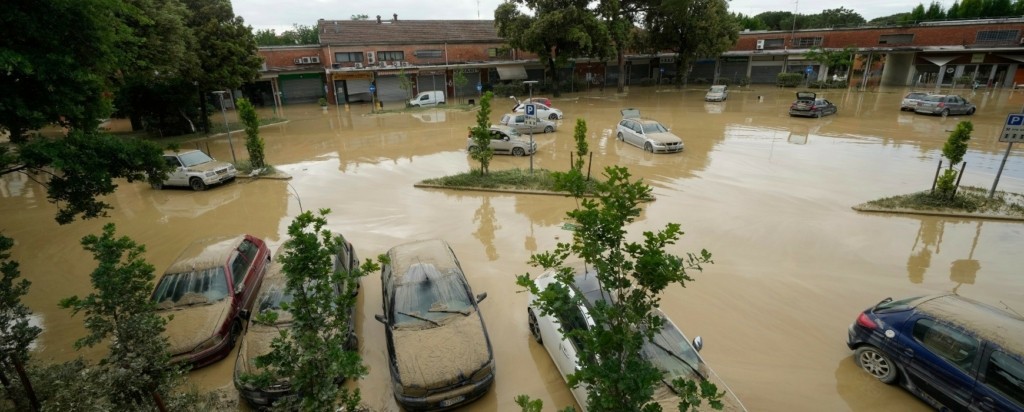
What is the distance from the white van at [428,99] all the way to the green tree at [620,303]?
3642cm

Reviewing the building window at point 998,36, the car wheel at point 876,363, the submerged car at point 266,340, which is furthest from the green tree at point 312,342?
the building window at point 998,36

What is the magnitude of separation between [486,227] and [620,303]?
8.74m

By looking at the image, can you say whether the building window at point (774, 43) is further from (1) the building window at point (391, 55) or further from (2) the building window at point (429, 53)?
(1) the building window at point (391, 55)

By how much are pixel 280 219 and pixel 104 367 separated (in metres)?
8.80

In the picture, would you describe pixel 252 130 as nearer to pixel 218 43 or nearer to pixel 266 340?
pixel 218 43

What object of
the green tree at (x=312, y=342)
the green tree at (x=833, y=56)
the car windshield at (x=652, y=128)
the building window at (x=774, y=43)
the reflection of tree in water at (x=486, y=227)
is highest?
the building window at (x=774, y=43)

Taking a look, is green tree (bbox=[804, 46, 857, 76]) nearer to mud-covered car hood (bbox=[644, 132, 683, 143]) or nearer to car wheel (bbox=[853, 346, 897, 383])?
mud-covered car hood (bbox=[644, 132, 683, 143])

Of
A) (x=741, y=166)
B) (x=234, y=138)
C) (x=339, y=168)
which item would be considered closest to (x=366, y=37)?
(x=234, y=138)

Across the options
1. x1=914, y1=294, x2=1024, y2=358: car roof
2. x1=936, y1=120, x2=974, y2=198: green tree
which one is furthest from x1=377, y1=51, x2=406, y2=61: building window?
x1=914, y1=294, x2=1024, y2=358: car roof

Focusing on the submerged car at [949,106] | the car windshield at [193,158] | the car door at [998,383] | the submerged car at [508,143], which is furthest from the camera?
the submerged car at [949,106]

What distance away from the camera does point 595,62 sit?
163ft

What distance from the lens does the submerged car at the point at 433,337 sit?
239 inches

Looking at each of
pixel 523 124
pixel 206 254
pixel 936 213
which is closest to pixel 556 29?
pixel 523 124

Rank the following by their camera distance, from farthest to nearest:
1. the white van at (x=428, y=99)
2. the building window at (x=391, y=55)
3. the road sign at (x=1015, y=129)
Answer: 1. the building window at (x=391, y=55)
2. the white van at (x=428, y=99)
3. the road sign at (x=1015, y=129)
